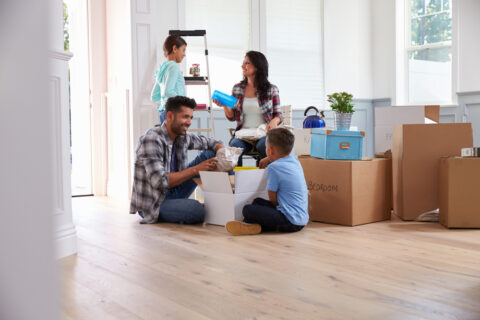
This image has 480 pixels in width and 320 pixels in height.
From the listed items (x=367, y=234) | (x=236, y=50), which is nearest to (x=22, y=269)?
(x=367, y=234)

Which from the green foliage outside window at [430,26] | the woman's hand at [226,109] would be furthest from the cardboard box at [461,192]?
the green foliage outside window at [430,26]

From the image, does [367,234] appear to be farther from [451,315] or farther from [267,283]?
[451,315]

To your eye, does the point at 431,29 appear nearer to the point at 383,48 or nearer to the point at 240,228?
the point at 383,48

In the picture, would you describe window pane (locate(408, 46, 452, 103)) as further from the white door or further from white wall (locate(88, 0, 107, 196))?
white wall (locate(88, 0, 107, 196))

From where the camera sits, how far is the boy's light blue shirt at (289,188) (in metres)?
2.90

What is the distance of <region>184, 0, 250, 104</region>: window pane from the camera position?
517 cm

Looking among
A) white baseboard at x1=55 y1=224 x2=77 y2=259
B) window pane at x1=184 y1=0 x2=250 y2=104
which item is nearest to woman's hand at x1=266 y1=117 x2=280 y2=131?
window pane at x1=184 y1=0 x2=250 y2=104

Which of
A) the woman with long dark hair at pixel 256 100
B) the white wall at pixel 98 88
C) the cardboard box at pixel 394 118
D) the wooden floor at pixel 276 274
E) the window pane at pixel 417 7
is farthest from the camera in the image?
the window pane at pixel 417 7

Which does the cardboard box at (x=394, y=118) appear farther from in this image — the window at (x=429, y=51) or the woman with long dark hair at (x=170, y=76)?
the window at (x=429, y=51)

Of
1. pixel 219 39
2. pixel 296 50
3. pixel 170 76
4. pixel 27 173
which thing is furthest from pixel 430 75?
pixel 27 173

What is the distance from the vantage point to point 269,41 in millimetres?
5727

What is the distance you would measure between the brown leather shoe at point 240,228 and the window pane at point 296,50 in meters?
3.12

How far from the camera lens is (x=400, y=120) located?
12.5ft

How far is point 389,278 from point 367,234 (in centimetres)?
96
